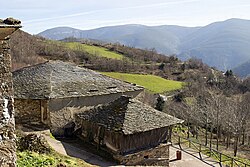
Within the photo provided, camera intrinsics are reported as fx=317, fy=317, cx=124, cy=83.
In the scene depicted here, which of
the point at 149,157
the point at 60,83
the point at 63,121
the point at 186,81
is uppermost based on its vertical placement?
the point at 60,83

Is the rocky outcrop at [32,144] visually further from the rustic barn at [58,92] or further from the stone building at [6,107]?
the stone building at [6,107]

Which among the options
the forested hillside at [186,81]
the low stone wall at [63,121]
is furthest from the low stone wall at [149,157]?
the forested hillside at [186,81]

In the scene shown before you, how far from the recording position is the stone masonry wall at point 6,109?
5.98 metres

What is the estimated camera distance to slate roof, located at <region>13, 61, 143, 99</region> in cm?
1803

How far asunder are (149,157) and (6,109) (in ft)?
35.3

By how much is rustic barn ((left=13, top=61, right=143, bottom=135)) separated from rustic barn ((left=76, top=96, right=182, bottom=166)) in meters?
1.59

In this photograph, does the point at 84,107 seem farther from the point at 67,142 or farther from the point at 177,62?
the point at 177,62

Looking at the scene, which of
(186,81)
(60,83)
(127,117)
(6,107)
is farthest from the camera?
(186,81)

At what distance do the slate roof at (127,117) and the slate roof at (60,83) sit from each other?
7.47ft

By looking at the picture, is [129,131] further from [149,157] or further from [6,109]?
[6,109]

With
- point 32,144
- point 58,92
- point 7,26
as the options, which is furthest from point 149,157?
point 7,26

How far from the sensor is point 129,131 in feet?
47.7

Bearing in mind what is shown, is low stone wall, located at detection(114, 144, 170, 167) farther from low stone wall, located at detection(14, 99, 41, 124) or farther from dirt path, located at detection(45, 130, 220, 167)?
low stone wall, located at detection(14, 99, 41, 124)

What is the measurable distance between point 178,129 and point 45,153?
20968 mm
